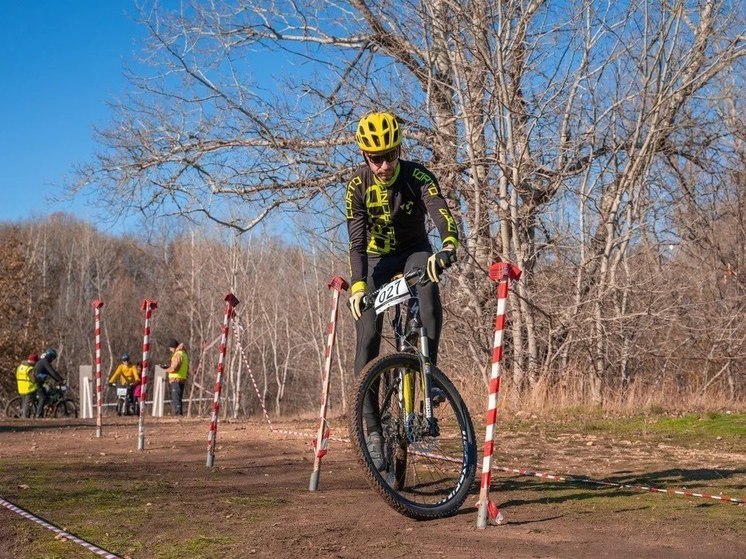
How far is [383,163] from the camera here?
564 centimetres

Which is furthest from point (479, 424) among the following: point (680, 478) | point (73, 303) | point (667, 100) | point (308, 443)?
point (73, 303)

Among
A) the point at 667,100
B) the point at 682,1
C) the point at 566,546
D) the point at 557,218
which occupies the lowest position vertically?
the point at 566,546

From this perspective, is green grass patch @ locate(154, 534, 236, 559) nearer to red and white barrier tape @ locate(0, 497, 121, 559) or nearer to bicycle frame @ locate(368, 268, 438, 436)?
red and white barrier tape @ locate(0, 497, 121, 559)

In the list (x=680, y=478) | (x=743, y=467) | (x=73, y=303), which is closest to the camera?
(x=680, y=478)

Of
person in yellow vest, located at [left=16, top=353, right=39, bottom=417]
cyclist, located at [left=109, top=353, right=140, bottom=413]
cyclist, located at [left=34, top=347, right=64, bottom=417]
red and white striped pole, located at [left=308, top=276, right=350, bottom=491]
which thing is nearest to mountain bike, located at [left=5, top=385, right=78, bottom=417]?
person in yellow vest, located at [left=16, top=353, right=39, bottom=417]

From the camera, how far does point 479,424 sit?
12.0 meters

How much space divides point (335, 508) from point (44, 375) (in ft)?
66.2

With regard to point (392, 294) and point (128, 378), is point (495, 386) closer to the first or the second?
point (392, 294)

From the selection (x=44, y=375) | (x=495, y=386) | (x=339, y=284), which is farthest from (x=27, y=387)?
(x=495, y=386)

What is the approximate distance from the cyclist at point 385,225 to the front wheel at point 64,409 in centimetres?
2143

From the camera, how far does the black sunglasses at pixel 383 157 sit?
18.4ft

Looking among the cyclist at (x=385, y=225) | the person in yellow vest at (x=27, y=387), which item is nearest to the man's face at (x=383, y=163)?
the cyclist at (x=385, y=225)

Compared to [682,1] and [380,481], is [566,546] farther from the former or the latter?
[682,1]

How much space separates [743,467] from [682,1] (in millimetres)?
8604
